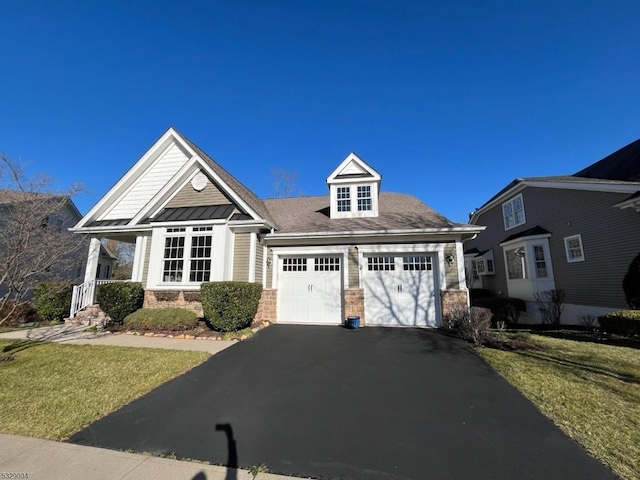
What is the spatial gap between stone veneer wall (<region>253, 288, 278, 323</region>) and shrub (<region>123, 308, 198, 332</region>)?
2254 millimetres

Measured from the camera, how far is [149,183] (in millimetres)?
12883

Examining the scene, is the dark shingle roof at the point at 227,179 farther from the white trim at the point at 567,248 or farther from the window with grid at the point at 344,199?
the white trim at the point at 567,248

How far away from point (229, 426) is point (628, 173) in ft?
58.3

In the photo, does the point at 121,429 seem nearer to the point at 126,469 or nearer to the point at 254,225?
the point at 126,469

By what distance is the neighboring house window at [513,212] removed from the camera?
16.0 meters

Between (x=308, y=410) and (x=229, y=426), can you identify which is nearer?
(x=229, y=426)

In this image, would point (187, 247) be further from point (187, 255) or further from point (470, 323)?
point (470, 323)

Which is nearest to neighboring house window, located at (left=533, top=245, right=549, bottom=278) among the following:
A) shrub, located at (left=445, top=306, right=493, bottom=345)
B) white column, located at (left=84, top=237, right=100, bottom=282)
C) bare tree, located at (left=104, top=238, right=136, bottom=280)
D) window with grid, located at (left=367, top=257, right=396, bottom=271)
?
shrub, located at (left=445, top=306, right=493, bottom=345)

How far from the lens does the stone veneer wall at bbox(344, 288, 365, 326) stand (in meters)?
10.2

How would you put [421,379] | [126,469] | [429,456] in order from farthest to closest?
1. [421,379]
2. [429,456]
3. [126,469]

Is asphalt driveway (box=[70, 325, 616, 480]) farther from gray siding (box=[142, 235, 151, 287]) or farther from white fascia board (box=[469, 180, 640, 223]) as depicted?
white fascia board (box=[469, 180, 640, 223])

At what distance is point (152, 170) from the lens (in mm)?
12930

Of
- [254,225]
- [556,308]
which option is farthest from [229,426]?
[556,308]

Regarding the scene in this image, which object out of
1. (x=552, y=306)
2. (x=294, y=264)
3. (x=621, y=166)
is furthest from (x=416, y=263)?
(x=621, y=166)
